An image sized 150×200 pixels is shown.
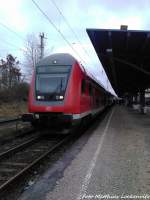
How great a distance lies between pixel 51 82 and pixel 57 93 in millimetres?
592

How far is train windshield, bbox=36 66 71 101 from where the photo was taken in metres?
16.0

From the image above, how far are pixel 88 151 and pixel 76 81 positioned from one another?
14.1 ft

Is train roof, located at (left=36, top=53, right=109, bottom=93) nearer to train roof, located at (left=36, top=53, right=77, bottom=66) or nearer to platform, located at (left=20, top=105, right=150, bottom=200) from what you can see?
train roof, located at (left=36, top=53, right=77, bottom=66)

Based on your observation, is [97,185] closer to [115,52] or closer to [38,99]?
[38,99]

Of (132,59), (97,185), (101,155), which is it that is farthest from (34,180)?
(132,59)

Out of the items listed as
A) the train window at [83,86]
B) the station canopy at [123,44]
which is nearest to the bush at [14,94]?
the station canopy at [123,44]

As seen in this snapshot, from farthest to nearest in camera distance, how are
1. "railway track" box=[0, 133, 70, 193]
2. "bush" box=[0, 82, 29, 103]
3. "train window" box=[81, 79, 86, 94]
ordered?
1. "bush" box=[0, 82, 29, 103]
2. "train window" box=[81, 79, 86, 94]
3. "railway track" box=[0, 133, 70, 193]

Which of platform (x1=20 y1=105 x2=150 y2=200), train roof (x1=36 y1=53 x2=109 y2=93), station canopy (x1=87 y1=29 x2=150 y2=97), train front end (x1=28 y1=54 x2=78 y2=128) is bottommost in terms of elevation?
platform (x1=20 y1=105 x2=150 y2=200)

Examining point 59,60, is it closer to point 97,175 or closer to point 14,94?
point 97,175

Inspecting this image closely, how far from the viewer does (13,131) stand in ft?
59.4

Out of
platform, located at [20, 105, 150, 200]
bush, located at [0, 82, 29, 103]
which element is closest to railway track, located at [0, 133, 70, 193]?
platform, located at [20, 105, 150, 200]

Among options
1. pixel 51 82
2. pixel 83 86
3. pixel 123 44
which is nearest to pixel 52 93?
pixel 51 82

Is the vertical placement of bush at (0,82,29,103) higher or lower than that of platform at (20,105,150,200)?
higher

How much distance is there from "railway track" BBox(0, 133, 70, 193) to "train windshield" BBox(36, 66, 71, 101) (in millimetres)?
1765
